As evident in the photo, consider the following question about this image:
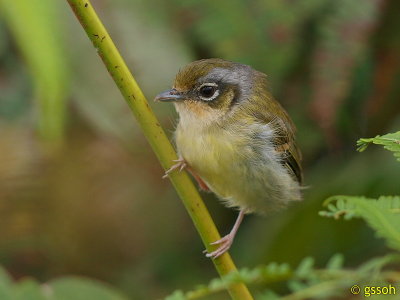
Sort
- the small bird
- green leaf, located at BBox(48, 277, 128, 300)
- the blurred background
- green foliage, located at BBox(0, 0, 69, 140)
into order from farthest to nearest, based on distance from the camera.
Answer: the blurred background
the small bird
green leaf, located at BBox(48, 277, 128, 300)
green foliage, located at BBox(0, 0, 69, 140)

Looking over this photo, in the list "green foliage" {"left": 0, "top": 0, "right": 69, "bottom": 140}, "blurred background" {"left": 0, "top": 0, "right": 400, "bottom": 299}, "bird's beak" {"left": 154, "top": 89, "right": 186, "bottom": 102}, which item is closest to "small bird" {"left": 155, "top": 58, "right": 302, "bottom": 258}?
"bird's beak" {"left": 154, "top": 89, "right": 186, "bottom": 102}

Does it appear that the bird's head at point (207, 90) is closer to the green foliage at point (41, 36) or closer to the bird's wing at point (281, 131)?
the bird's wing at point (281, 131)

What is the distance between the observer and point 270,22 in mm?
2984

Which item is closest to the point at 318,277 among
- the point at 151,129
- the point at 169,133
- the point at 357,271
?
the point at 357,271

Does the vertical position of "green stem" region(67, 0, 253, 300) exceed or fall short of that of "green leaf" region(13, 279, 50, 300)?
it exceeds it

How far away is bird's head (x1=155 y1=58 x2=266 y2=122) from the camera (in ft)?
7.55

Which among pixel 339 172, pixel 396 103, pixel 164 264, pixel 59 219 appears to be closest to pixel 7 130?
pixel 59 219

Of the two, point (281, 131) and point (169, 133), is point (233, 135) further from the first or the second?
point (169, 133)

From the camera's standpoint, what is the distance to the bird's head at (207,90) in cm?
230

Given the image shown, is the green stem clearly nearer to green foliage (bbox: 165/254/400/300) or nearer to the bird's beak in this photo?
green foliage (bbox: 165/254/400/300)

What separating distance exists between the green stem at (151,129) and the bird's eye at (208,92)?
3.15 ft

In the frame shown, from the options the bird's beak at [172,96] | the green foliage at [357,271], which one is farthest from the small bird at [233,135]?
the green foliage at [357,271]

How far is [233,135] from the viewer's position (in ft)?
7.43

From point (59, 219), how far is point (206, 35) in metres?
1.02
